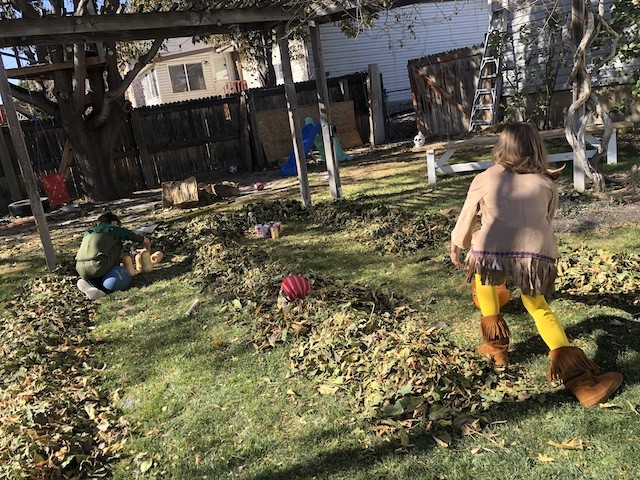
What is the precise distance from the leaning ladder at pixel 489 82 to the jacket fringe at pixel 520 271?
10980 millimetres

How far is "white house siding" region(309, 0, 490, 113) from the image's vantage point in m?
23.3

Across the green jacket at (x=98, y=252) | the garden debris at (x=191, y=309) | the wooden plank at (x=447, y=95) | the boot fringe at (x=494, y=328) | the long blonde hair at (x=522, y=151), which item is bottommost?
the garden debris at (x=191, y=309)

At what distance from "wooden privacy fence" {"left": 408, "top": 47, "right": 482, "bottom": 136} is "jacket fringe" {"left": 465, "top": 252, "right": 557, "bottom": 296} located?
12416mm

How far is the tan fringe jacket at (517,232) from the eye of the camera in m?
3.23

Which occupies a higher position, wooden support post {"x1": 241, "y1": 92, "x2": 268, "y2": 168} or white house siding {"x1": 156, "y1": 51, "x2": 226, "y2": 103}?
white house siding {"x1": 156, "y1": 51, "x2": 226, "y2": 103}

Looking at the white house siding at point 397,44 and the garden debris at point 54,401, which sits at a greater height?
the white house siding at point 397,44

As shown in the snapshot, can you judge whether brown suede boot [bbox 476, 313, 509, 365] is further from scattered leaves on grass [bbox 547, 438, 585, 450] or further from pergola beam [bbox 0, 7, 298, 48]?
pergola beam [bbox 0, 7, 298, 48]

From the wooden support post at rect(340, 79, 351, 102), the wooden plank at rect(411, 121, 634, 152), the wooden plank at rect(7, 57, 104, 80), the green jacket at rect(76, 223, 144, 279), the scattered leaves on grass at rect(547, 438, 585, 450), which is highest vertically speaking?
the wooden plank at rect(7, 57, 104, 80)

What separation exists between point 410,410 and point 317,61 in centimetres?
713

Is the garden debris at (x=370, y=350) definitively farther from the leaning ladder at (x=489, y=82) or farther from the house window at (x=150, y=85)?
the house window at (x=150, y=85)

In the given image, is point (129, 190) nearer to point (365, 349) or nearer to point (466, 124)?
point (466, 124)

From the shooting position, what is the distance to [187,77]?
1277 inches

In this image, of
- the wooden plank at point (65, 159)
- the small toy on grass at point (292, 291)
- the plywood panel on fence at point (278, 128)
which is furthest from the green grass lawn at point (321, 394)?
the plywood panel on fence at point (278, 128)

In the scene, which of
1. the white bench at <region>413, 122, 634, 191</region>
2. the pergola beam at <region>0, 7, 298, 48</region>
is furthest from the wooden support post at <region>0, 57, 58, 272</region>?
the white bench at <region>413, 122, 634, 191</region>
